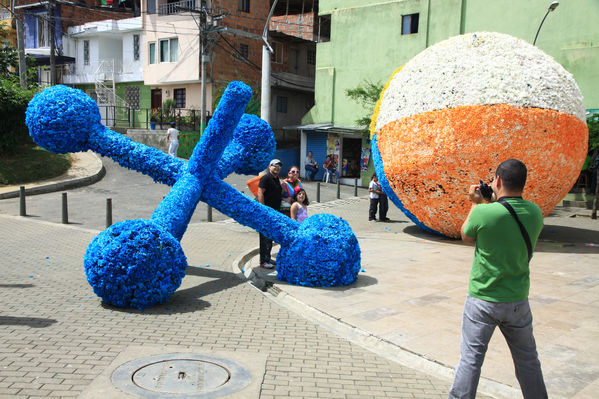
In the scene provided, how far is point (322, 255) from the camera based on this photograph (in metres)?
7.16

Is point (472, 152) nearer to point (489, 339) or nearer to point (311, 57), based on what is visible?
point (489, 339)

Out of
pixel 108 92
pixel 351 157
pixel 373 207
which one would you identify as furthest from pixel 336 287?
pixel 108 92

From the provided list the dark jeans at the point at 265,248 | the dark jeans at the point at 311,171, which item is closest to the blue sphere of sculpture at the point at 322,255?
the dark jeans at the point at 265,248

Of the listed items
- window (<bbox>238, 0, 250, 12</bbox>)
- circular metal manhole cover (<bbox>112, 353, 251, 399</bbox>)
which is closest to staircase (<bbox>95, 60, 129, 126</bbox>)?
window (<bbox>238, 0, 250, 12</bbox>)

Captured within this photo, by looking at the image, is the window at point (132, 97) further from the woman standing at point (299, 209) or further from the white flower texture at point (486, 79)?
the woman standing at point (299, 209)

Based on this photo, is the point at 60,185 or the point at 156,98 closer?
the point at 60,185

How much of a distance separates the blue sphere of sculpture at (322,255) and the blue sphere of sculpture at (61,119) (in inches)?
138

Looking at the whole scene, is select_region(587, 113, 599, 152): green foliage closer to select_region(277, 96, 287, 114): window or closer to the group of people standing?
A: the group of people standing

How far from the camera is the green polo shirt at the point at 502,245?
3393mm

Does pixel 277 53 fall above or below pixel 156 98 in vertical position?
above

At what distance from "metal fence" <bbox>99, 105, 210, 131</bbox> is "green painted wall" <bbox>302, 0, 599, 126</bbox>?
675cm

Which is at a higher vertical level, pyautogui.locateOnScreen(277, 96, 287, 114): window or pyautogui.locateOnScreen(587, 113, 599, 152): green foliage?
pyautogui.locateOnScreen(277, 96, 287, 114): window

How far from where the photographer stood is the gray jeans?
11.2 ft

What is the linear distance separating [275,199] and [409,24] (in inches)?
663
